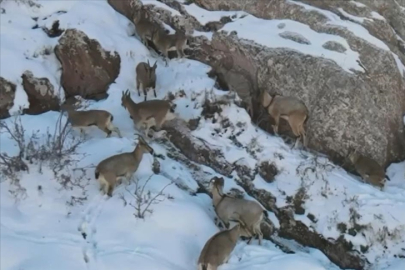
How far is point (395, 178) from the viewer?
1198 centimetres

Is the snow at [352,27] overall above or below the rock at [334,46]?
above

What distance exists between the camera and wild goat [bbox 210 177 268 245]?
30.9 feet

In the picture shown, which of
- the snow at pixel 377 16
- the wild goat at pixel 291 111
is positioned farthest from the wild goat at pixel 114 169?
the snow at pixel 377 16

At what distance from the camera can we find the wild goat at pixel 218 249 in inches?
329

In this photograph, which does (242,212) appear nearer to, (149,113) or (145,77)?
(149,113)

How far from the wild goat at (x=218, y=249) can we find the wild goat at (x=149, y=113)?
305 centimetres

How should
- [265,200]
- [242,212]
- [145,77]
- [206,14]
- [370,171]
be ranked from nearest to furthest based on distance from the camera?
[242,212] < [265,200] < [370,171] < [145,77] < [206,14]

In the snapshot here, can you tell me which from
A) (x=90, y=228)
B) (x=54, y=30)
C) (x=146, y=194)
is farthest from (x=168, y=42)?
(x=90, y=228)

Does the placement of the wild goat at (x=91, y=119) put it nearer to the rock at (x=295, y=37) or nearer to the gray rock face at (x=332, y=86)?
the gray rock face at (x=332, y=86)

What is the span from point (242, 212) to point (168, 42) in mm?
4975

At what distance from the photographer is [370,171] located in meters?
11.4

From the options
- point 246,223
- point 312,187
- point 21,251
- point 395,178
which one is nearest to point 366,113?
point 395,178

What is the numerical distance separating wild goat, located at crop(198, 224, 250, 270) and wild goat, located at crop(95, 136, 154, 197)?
6.14 feet

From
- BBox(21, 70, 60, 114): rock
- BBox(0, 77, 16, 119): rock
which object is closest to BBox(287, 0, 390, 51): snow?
BBox(21, 70, 60, 114): rock
